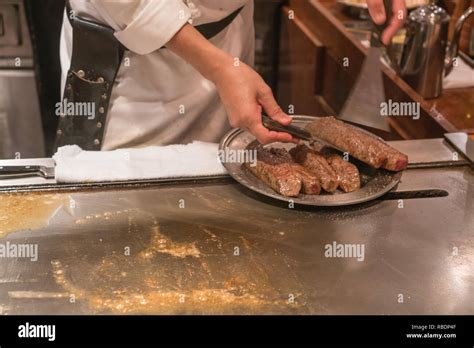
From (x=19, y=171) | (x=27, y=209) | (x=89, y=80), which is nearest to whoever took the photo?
(x=27, y=209)

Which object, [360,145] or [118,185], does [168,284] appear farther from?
[360,145]

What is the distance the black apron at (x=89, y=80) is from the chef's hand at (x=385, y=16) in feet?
1.42

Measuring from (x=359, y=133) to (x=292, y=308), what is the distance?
550mm

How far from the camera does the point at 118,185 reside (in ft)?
4.62

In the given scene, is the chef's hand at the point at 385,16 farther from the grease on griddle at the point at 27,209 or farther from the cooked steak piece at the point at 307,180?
the grease on griddle at the point at 27,209

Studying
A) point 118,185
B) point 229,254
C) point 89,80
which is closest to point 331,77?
point 89,80

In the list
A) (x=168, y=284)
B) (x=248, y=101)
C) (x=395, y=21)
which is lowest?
(x=168, y=284)

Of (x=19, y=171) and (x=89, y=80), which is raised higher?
(x=89, y=80)

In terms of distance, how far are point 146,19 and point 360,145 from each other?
1.81ft

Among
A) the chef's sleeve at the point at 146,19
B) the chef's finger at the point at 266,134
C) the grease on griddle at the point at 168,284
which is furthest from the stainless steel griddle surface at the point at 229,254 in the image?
the chef's sleeve at the point at 146,19

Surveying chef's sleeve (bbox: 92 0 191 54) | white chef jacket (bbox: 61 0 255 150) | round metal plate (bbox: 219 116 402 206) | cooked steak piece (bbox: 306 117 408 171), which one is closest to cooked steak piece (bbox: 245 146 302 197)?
round metal plate (bbox: 219 116 402 206)

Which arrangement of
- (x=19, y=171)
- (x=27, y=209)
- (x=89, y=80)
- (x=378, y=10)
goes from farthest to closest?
(x=89, y=80) → (x=378, y=10) → (x=19, y=171) → (x=27, y=209)
